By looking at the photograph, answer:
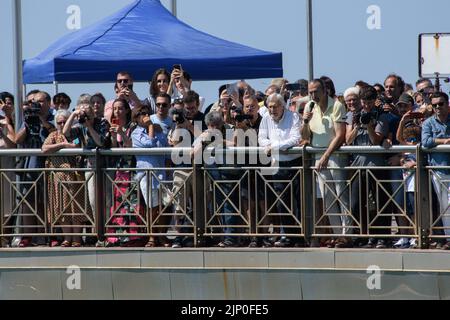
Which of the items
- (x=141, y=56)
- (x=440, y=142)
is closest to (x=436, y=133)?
(x=440, y=142)

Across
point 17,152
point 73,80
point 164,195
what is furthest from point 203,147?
point 73,80

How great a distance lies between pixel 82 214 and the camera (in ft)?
57.1

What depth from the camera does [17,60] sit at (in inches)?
759

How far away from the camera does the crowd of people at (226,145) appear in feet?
54.4

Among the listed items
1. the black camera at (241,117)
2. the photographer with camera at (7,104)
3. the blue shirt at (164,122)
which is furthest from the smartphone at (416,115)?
the photographer with camera at (7,104)

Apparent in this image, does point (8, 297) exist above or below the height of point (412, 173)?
below


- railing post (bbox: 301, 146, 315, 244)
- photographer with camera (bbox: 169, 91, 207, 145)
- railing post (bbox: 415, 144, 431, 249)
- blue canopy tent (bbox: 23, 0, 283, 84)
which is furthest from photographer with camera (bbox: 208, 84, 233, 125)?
blue canopy tent (bbox: 23, 0, 283, 84)

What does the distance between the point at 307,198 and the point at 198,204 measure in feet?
3.92

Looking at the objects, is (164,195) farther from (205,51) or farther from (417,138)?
(205,51)

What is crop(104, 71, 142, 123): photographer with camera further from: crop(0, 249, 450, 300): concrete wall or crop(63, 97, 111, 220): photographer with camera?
crop(0, 249, 450, 300): concrete wall

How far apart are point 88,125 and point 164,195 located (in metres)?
1.16

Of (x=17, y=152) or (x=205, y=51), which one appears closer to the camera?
(x=17, y=152)

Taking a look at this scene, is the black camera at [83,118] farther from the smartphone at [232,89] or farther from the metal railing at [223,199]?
the smartphone at [232,89]

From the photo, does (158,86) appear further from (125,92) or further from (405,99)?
(405,99)
